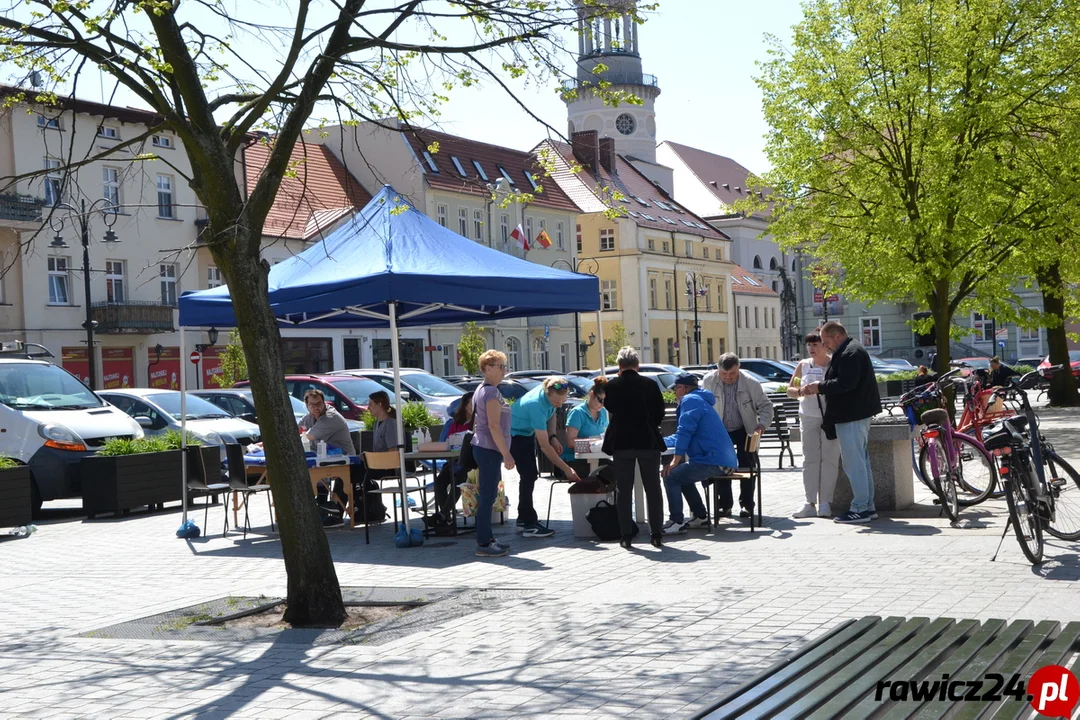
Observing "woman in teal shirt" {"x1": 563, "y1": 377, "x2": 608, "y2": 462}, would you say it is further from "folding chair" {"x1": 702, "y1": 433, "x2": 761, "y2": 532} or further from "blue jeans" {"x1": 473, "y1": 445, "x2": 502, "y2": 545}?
"blue jeans" {"x1": 473, "y1": 445, "x2": 502, "y2": 545}

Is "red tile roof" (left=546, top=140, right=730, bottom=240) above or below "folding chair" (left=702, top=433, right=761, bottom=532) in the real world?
above

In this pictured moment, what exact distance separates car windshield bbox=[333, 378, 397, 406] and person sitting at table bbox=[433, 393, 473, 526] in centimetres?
1118

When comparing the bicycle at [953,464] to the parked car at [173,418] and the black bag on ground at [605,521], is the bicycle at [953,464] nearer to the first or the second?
the black bag on ground at [605,521]

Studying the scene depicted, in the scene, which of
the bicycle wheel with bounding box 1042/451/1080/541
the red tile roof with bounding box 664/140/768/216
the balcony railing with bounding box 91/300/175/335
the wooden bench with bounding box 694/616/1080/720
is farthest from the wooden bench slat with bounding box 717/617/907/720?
the red tile roof with bounding box 664/140/768/216

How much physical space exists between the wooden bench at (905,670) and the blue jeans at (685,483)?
5203 millimetres

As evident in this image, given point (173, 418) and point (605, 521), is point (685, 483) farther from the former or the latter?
point (173, 418)

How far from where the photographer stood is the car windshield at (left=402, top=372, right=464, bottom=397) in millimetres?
27562

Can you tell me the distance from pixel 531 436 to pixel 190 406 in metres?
11.4

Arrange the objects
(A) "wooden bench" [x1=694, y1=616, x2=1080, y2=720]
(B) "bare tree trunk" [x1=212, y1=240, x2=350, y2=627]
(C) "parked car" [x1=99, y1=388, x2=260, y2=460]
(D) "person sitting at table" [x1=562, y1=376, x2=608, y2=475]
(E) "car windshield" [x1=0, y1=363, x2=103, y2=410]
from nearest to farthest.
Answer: (A) "wooden bench" [x1=694, y1=616, x2=1080, y2=720] < (B) "bare tree trunk" [x1=212, y1=240, x2=350, y2=627] < (D) "person sitting at table" [x1=562, y1=376, x2=608, y2=475] < (E) "car windshield" [x1=0, y1=363, x2=103, y2=410] < (C) "parked car" [x1=99, y1=388, x2=260, y2=460]

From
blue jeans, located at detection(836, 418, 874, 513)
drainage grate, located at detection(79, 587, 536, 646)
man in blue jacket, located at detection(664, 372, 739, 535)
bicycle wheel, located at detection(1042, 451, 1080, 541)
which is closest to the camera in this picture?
drainage grate, located at detection(79, 587, 536, 646)

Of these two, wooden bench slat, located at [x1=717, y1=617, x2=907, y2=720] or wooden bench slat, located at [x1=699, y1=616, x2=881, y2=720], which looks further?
wooden bench slat, located at [x1=699, y1=616, x2=881, y2=720]

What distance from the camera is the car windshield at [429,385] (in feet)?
90.4

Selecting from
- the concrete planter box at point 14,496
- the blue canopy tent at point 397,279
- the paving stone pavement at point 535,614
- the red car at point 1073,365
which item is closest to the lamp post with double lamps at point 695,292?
the red car at point 1073,365

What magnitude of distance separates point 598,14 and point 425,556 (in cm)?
515
